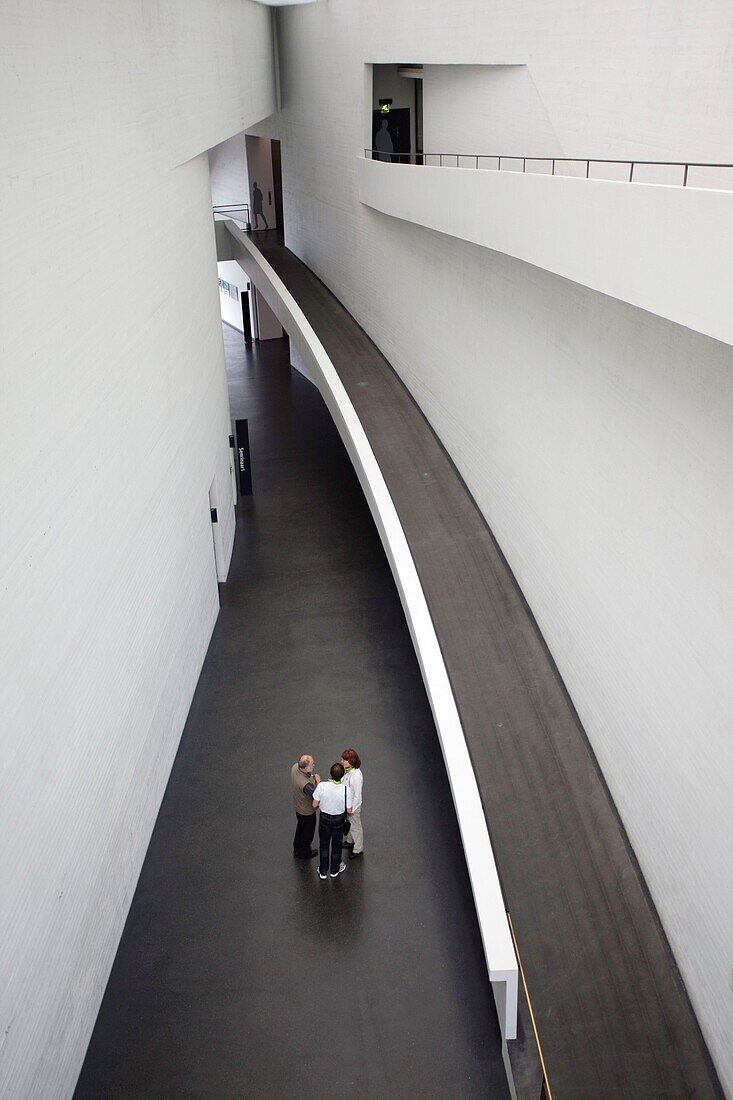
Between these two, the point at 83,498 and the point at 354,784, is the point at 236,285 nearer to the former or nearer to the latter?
the point at 83,498

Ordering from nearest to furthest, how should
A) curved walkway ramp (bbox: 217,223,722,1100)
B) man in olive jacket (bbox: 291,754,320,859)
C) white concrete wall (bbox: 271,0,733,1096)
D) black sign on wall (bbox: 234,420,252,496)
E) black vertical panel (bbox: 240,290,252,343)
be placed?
1. curved walkway ramp (bbox: 217,223,722,1100)
2. white concrete wall (bbox: 271,0,733,1096)
3. man in olive jacket (bbox: 291,754,320,859)
4. black sign on wall (bbox: 234,420,252,496)
5. black vertical panel (bbox: 240,290,252,343)

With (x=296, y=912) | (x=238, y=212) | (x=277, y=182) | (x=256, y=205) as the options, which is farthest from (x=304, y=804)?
(x=238, y=212)

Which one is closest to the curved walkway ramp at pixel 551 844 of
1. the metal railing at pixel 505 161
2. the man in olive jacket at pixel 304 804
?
the man in olive jacket at pixel 304 804

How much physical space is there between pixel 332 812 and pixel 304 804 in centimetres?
33

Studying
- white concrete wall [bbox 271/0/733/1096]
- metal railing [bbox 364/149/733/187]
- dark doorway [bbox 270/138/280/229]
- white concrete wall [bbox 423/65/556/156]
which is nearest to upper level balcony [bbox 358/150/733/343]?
metal railing [bbox 364/149/733/187]

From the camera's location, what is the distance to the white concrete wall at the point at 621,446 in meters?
5.16

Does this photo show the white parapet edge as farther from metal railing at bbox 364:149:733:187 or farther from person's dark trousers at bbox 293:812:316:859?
metal railing at bbox 364:149:733:187

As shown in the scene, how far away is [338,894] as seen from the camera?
21.1ft

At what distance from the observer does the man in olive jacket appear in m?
6.48

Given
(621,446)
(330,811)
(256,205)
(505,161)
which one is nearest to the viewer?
(330,811)

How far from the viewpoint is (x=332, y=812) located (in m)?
6.30

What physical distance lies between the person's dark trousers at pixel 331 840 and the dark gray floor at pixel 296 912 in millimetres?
159

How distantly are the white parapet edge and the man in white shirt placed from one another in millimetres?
836

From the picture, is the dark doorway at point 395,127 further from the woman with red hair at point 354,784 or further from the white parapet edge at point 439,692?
the woman with red hair at point 354,784
